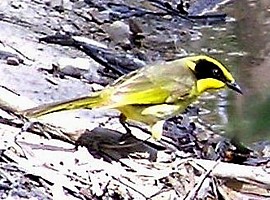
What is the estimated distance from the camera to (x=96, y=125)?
326 cm

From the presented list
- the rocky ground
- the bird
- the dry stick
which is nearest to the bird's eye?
the bird

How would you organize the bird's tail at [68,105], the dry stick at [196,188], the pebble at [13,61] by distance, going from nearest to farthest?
the dry stick at [196,188] < the bird's tail at [68,105] < the pebble at [13,61]

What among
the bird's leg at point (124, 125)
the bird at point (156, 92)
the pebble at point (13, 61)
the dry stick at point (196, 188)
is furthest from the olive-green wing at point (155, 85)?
the pebble at point (13, 61)

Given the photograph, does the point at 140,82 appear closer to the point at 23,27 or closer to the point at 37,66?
the point at 37,66

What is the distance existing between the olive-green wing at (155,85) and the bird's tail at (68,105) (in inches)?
2.7

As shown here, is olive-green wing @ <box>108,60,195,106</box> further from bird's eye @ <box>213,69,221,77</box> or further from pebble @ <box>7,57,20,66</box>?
pebble @ <box>7,57,20,66</box>

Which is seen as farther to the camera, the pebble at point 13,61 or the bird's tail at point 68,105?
the pebble at point 13,61

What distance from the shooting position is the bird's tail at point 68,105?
9.47 ft

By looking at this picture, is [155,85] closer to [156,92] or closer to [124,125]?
[156,92]

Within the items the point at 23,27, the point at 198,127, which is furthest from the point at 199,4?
the point at 198,127

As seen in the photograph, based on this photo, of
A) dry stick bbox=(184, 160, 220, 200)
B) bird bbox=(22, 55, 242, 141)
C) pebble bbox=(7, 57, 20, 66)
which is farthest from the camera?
pebble bbox=(7, 57, 20, 66)

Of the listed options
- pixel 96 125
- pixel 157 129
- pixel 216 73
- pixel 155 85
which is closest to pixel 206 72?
pixel 216 73

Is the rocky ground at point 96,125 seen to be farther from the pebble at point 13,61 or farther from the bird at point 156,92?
the bird at point 156,92

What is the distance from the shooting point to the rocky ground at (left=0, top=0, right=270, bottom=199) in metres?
2.44
